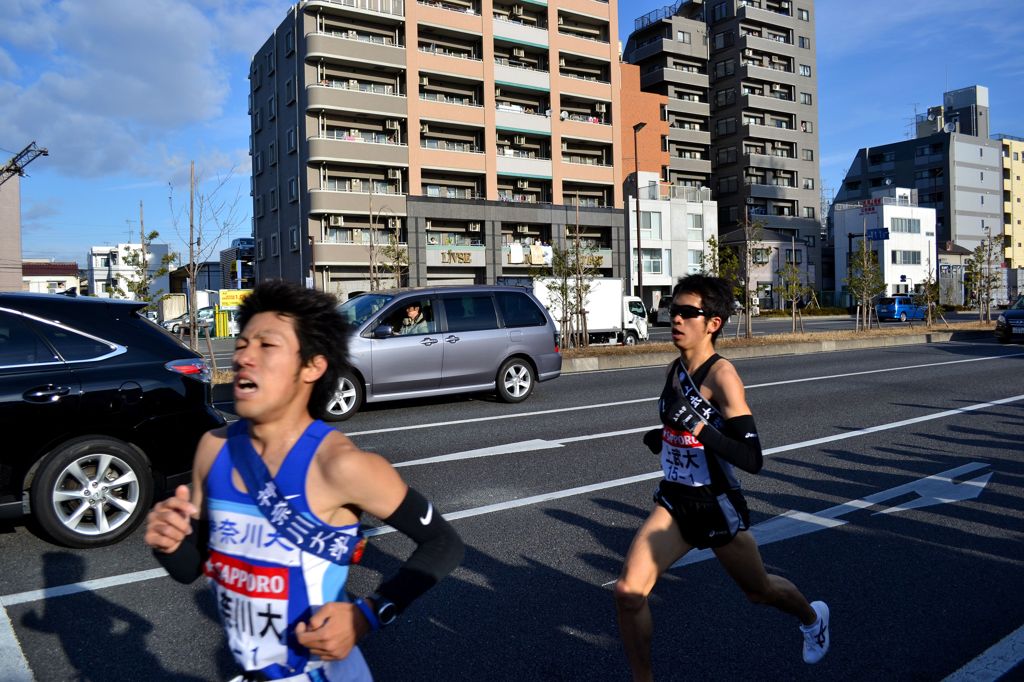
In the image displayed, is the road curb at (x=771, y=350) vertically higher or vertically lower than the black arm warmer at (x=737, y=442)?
lower

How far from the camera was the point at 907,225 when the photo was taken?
260 ft

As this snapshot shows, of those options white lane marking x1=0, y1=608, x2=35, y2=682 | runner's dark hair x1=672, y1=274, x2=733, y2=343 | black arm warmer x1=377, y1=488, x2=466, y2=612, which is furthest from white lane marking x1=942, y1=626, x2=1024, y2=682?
white lane marking x1=0, y1=608, x2=35, y2=682

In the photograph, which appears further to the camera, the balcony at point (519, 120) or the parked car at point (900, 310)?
the balcony at point (519, 120)

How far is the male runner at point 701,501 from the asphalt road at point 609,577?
480 mm

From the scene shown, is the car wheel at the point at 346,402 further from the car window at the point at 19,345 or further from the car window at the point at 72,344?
the car window at the point at 19,345

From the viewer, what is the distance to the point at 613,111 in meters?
57.8

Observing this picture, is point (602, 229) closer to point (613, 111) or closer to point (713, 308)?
point (613, 111)

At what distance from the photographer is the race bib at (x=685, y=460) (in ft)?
10.6

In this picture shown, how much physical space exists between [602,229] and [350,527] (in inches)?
2214

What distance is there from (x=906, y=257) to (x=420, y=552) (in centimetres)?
8757

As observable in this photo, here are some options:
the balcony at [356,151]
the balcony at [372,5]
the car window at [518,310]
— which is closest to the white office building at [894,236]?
the balcony at [356,151]

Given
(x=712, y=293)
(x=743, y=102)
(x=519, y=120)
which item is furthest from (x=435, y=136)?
(x=712, y=293)

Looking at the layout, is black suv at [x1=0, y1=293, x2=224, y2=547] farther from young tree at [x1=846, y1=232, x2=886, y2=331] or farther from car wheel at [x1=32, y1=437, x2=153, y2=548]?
young tree at [x1=846, y1=232, x2=886, y2=331]

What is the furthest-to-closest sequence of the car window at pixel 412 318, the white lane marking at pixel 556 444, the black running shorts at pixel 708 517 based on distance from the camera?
the car window at pixel 412 318 < the white lane marking at pixel 556 444 < the black running shorts at pixel 708 517
